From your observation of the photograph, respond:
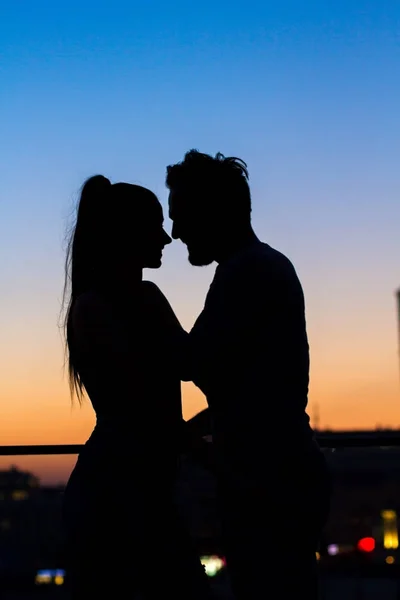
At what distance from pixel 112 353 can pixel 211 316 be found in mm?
348

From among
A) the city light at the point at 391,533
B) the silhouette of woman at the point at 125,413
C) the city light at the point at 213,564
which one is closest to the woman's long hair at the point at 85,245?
the silhouette of woman at the point at 125,413

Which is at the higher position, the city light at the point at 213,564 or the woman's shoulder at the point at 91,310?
the woman's shoulder at the point at 91,310

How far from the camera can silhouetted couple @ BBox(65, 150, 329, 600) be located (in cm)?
207

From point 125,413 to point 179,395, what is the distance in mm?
158

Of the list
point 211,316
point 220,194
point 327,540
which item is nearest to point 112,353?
point 211,316

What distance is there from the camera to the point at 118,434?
2.29 metres

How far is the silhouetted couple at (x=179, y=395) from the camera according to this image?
2.07 meters

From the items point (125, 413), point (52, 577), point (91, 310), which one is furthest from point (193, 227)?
point (52, 577)

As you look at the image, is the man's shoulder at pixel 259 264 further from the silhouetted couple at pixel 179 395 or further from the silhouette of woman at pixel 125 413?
the silhouette of woman at pixel 125 413

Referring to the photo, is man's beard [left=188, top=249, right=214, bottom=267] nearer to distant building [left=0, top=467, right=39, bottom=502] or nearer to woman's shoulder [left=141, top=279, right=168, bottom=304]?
woman's shoulder [left=141, top=279, right=168, bottom=304]

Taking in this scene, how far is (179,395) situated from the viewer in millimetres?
2373

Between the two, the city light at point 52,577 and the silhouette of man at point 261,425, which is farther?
the city light at point 52,577

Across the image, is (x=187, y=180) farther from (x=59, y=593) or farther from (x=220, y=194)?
(x=59, y=593)

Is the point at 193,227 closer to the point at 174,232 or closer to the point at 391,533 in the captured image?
the point at 174,232
